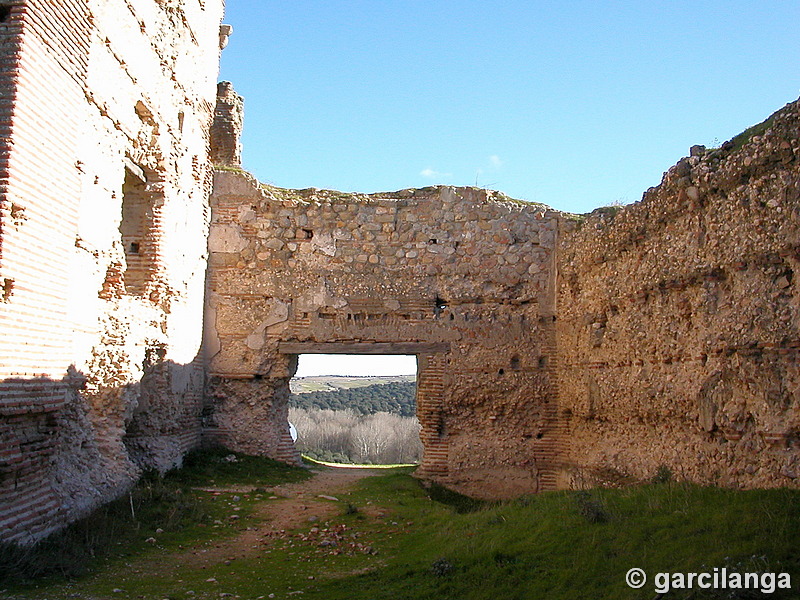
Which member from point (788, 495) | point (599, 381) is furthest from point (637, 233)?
point (788, 495)

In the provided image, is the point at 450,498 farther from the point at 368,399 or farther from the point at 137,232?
the point at 368,399

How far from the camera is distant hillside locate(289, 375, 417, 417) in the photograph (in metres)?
44.2

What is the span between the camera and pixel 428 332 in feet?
35.0

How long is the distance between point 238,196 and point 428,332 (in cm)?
368

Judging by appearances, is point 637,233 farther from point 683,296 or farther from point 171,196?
point 171,196

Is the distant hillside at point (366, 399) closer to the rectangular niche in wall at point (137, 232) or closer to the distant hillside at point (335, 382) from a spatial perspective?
the distant hillside at point (335, 382)

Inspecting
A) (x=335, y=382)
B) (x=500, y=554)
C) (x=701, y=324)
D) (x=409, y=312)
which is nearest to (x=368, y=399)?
(x=335, y=382)

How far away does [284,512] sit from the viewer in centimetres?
760

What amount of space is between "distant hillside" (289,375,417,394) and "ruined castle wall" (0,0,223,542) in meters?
43.6

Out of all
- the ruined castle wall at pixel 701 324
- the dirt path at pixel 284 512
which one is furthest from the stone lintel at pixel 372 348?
the ruined castle wall at pixel 701 324

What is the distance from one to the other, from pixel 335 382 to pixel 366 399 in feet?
44.8

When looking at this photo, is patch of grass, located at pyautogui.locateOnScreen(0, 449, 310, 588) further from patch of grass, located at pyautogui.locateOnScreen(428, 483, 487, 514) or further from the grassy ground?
patch of grass, located at pyautogui.locateOnScreen(428, 483, 487, 514)

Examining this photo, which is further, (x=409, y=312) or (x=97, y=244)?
(x=409, y=312)

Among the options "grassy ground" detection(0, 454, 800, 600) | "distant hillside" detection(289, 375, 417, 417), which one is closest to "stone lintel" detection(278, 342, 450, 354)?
"grassy ground" detection(0, 454, 800, 600)
